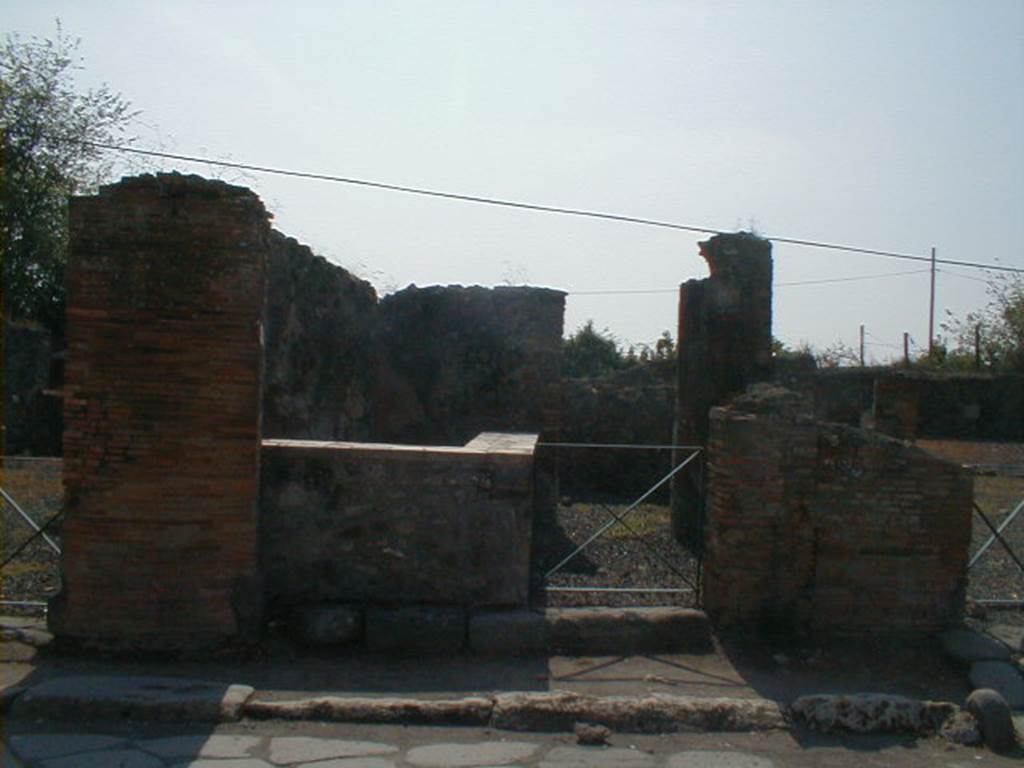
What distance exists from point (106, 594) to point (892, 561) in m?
4.86

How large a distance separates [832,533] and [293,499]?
11.3ft

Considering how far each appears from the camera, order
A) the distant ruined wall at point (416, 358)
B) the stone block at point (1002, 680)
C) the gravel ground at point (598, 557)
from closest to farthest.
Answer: the stone block at point (1002, 680), the gravel ground at point (598, 557), the distant ruined wall at point (416, 358)

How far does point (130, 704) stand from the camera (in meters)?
5.66

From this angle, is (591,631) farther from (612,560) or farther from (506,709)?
(612,560)

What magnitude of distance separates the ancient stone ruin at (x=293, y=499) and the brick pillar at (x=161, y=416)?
0.01 meters

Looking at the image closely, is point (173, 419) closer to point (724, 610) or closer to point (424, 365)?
point (724, 610)

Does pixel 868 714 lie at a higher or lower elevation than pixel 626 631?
lower

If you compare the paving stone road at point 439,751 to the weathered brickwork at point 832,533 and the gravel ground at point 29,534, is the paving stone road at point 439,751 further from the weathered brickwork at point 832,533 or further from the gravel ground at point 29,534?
the gravel ground at point 29,534

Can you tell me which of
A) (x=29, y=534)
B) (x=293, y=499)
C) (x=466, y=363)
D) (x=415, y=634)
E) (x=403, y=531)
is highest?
(x=466, y=363)

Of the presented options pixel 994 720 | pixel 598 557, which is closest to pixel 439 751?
pixel 994 720

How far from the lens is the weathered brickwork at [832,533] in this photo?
7.24 meters

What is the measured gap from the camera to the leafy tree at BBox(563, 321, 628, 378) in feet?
109

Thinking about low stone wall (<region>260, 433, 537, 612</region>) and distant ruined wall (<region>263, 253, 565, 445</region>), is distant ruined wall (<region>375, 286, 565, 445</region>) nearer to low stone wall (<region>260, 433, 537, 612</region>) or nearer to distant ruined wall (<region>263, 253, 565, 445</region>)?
distant ruined wall (<region>263, 253, 565, 445</region>)

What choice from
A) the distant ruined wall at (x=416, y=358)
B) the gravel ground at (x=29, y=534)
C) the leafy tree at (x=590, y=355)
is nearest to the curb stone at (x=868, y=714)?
the gravel ground at (x=29, y=534)
